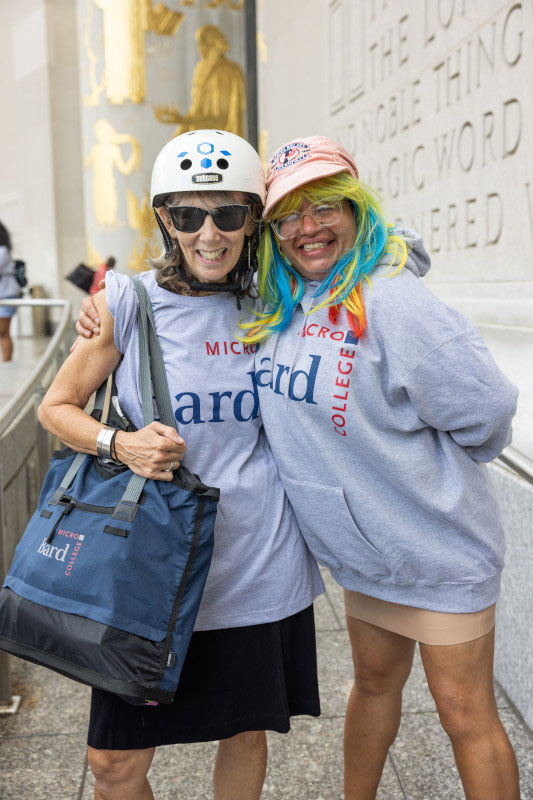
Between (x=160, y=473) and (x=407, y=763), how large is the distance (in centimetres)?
166

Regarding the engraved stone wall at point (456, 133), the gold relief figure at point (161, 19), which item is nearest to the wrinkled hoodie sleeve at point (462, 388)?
the engraved stone wall at point (456, 133)

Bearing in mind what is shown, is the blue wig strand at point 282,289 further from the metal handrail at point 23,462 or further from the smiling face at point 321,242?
the metal handrail at point 23,462

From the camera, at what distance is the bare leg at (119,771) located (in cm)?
197

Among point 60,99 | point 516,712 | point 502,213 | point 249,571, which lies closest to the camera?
point 249,571

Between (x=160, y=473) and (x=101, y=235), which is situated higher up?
(x=101, y=235)

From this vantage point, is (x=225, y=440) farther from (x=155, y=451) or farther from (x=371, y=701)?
(x=371, y=701)

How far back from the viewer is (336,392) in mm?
1883

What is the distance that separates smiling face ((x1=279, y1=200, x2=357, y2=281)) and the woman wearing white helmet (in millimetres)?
147

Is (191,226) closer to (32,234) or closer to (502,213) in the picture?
(502,213)

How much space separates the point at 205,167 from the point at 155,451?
2.36 feet

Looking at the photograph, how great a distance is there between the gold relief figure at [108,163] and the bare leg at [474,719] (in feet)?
33.9

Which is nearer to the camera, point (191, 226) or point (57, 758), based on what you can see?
point (191, 226)

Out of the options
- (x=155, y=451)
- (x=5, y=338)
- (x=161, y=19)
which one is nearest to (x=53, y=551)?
(x=155, y=451)

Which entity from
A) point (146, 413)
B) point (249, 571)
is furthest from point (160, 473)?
point (249, 571)
